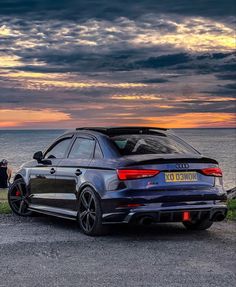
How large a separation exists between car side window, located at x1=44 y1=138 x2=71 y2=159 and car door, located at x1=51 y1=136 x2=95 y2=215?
210 millimetres

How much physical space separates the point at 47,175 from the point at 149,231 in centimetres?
217

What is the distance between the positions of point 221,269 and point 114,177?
8.54ft

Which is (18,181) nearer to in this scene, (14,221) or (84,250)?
(14,221)

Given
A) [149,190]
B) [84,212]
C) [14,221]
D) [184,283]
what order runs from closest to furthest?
[184,283], [149,190], [84,212], [14,221]

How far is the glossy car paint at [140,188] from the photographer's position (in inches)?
384

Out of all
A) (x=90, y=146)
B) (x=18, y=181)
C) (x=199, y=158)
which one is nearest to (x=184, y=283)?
(x=199, y=158)

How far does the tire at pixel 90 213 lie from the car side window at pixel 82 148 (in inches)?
26.6

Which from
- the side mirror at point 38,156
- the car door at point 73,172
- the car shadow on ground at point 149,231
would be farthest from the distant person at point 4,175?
the car door at point 73,172

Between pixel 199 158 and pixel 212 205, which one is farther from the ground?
pixel 199 158

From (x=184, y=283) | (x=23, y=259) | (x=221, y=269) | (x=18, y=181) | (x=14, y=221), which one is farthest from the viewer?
(x=18, y=181)

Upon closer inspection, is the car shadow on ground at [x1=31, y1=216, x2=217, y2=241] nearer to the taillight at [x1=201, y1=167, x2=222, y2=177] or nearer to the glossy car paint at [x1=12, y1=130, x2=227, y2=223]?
the glossy car paint at [x1=12, y1=130, x2=227, y2=223]

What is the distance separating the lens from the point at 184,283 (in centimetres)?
707

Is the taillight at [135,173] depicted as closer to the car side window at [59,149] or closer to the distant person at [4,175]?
the car side window at [59,149]

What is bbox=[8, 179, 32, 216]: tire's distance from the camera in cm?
1259
